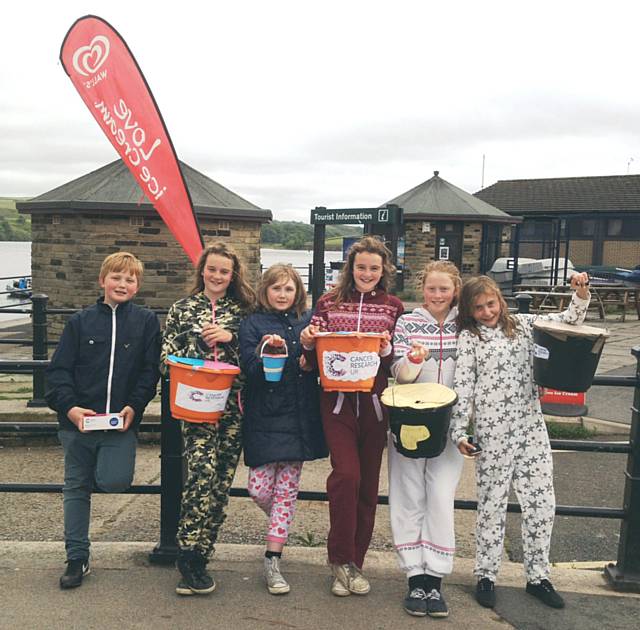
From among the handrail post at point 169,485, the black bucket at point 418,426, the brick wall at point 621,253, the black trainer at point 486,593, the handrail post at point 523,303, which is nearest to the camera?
the black bucket at point 418,426

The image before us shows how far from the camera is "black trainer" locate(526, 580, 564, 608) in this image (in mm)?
3062

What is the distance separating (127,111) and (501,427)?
17.3 feet

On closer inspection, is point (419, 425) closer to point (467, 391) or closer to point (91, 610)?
point (467, 391)

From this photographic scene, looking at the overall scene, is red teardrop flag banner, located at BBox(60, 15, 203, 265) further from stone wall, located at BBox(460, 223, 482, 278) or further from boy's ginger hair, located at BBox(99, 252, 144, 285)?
stone wall, located at BBox(460, 223, 482, 278)

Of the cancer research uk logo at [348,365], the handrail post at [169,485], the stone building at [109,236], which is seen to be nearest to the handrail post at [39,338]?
the stone building at [109,236]

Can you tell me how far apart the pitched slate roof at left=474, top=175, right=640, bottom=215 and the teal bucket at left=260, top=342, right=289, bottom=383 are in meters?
30.5

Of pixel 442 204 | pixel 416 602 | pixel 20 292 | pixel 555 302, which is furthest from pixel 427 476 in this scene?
pixel 442 204

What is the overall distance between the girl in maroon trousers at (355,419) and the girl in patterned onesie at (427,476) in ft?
0.30

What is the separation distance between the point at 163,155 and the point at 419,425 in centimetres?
495

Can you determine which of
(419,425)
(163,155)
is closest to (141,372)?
(419,425)

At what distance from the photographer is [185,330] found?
314cm

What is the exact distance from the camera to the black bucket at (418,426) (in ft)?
9.31

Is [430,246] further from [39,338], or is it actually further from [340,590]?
[340,590]

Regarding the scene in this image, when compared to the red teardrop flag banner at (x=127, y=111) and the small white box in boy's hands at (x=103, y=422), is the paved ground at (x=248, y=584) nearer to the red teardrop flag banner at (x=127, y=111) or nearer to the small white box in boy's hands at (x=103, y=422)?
the small white box in boy's hands at (x=103, y=422)
